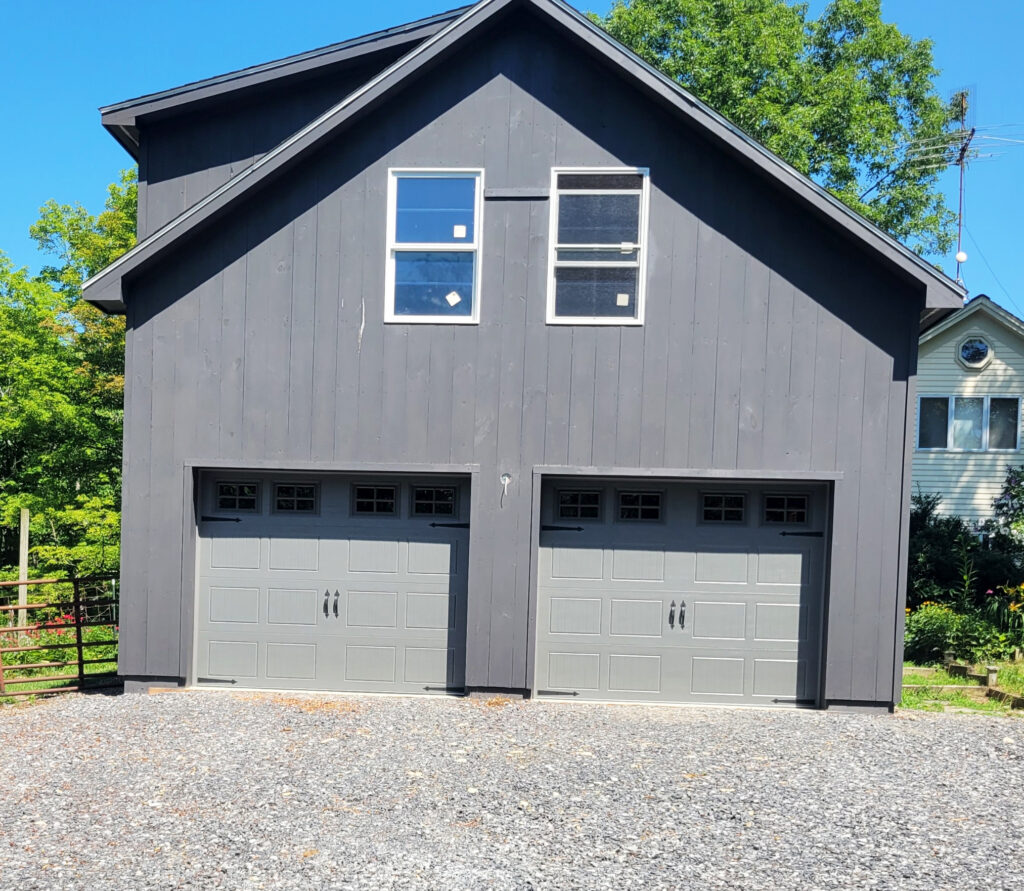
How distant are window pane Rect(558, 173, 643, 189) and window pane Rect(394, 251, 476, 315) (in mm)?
1259

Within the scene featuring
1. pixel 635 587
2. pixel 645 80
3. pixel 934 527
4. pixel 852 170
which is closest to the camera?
pixel 645 80

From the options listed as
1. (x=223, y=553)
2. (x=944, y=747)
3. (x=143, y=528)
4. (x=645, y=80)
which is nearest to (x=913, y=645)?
(x=944, y=747)

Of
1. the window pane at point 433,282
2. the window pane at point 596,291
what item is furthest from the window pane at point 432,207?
the window pane at point 596,291

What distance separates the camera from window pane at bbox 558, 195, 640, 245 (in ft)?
26.9

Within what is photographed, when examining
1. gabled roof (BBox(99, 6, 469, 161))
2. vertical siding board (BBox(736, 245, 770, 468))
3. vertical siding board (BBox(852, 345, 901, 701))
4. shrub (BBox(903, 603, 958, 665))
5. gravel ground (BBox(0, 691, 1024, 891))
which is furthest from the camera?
shrub (BBox(903, 603, 958, 665))

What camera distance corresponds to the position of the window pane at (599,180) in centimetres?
820

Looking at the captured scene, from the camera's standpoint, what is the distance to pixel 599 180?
822 cm

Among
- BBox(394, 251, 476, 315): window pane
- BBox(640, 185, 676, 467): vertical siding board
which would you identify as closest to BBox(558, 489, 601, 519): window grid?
BBox(640, 185, 676, 467): vertical siding board

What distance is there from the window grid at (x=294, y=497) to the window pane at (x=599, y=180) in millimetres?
4200

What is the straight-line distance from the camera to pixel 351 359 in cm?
824

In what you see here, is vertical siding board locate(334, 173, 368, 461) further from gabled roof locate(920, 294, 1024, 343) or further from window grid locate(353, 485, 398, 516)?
gabled roof locate(920, 294, 1024, 343)

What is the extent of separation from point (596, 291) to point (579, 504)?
2.26 m

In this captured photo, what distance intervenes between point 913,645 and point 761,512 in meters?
4.35

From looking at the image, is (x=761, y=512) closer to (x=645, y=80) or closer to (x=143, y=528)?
(x=645, y=80)
